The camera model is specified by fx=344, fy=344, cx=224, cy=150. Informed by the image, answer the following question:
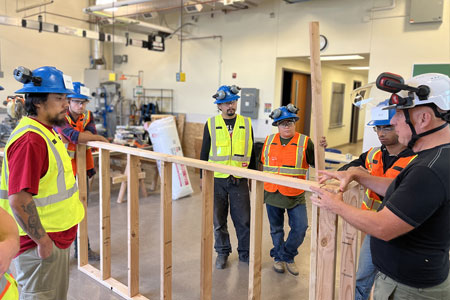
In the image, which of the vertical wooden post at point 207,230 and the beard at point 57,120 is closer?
the beard at point 57,120

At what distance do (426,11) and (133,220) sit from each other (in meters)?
5.49

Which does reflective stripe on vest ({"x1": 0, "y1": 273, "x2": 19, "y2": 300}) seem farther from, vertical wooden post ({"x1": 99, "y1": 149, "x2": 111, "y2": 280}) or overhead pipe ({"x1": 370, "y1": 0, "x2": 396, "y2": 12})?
overhead pipe ({"x1": 370, "y1": 0, "x2": 396, "y2": 12})

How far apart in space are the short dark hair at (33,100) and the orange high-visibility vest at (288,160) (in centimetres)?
202

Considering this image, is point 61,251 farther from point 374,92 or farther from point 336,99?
point 336,99

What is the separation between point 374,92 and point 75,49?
943 cm

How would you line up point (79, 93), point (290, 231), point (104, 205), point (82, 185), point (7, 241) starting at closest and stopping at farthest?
1. point (7, 241)
2. point (104, 205)
3. point (82, 185)
4. point (79, 93)
5. point (290, 231)

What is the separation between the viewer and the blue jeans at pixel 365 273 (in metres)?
2.29

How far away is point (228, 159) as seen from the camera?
338 cm

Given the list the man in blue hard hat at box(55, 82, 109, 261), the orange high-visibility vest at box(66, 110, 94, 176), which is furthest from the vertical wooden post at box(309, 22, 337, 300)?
the orange high-visibility vest at box(66, 110, 94, 176)

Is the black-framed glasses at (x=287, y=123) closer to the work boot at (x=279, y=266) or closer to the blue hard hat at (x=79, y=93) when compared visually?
the work boot at (x=279, y=266)

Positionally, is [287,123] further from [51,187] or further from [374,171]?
[51,187]

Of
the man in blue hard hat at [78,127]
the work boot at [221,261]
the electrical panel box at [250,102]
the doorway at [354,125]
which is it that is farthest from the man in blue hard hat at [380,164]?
the doorway at [354,125]

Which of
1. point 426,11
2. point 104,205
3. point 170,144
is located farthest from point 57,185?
point 426,11

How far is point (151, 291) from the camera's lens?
297cm
